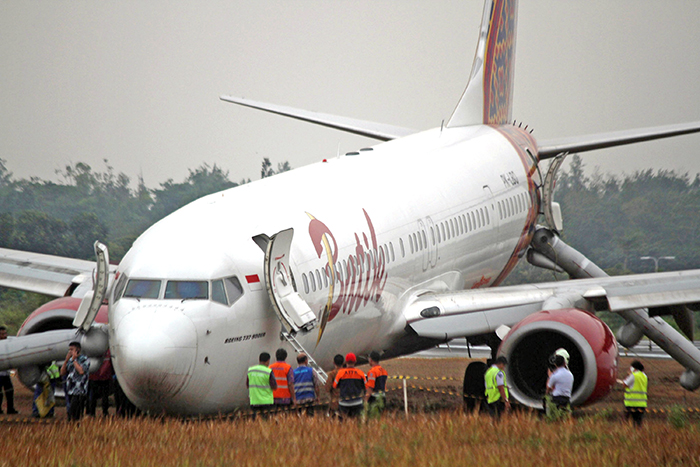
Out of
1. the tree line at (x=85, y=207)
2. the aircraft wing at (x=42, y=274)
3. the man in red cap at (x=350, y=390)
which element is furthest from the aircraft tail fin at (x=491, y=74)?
the tree line at (x=85, y=207)

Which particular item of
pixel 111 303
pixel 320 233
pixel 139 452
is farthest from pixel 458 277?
pixel 139 452

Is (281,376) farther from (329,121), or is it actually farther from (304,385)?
(329,121)

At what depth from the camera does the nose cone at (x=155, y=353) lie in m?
10.5

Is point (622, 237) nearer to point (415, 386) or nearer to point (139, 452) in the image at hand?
point (415, 386)

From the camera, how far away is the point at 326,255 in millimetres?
13602

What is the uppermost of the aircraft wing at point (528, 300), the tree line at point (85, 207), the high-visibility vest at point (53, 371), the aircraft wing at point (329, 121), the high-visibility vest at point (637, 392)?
the tree line at point (85, 207)

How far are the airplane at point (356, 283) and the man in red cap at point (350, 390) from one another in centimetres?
45

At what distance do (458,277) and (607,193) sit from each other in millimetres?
68671

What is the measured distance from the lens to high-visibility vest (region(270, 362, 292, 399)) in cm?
1171

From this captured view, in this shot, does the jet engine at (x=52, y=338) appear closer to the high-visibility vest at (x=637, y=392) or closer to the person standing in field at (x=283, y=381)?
the person standing in field at (x=283, y=381)

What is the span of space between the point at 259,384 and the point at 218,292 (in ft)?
3.98

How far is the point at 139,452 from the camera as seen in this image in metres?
8.59

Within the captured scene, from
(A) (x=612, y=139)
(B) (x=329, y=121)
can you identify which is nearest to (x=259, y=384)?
(B) (x=329, y=121)

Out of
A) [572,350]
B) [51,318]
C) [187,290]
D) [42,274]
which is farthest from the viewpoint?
[42,274]
